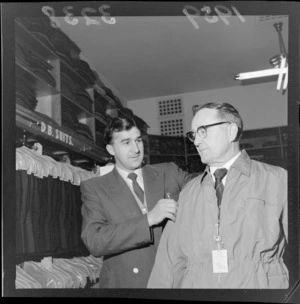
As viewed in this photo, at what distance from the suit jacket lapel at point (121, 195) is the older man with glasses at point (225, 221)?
205 mm

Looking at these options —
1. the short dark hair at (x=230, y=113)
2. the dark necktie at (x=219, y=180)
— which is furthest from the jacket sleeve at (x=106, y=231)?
the short dark hair at (x=230, y=113)

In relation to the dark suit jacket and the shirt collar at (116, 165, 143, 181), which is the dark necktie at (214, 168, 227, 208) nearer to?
the dark suit jacket

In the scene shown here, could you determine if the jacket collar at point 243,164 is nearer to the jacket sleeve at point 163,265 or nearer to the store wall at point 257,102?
the store wall at point 257,102

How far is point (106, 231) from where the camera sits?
212 centimetres

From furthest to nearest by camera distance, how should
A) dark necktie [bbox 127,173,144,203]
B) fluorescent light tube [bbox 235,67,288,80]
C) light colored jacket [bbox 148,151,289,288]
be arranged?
dark necktie [bbox 127,173,144,203] → fluorescent light tube [bbox 235,67,288,80] → light colored jacket [bbox 148,151,289,288]

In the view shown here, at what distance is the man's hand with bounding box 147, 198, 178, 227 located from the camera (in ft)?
6.84

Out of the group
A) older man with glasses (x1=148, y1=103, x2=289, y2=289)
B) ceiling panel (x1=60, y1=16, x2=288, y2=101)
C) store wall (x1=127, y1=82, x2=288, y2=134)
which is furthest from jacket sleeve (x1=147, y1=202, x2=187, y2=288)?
ceiling panel (x1=60, y1=16, x2=288, y2=101)

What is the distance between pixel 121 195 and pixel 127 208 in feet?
0.25

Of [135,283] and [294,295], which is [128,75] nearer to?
[135,283]

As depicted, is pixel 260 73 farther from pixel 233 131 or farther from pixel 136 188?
pixel 136 188

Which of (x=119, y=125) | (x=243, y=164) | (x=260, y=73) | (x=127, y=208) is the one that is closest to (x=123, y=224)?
(x=127, y=208)

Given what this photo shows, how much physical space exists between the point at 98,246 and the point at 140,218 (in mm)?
259

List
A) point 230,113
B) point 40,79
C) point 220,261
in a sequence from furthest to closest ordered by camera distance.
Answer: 1. point 40,79
2. point 230,113
3. point 220,261

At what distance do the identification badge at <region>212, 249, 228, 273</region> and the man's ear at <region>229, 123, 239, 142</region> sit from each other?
0.54 metres
